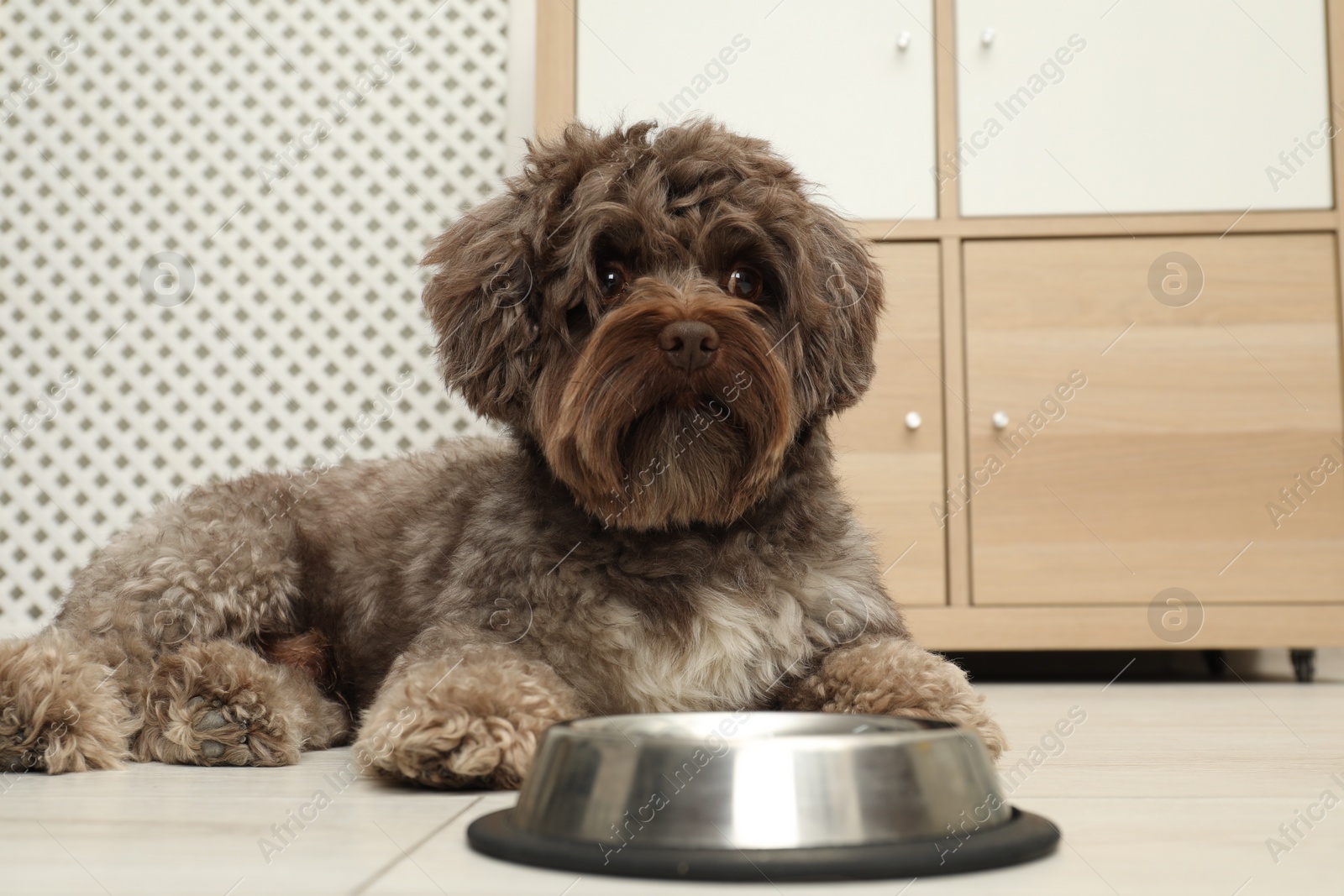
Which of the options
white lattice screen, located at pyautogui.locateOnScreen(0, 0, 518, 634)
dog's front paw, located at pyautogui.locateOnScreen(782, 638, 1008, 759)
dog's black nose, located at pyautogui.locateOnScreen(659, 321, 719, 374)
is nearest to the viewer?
dog's black nose, located at pyautogui.locateOnScreen(659, 321, 719, 374)

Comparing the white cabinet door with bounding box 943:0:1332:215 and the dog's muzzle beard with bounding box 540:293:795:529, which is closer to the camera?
the dog's muzzle beard with bounding box 540:293:795:529

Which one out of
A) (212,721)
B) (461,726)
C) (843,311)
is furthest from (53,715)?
(843,311)

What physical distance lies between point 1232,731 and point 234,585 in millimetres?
1995

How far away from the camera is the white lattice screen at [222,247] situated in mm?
4773

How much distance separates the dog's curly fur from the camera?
1.88 m

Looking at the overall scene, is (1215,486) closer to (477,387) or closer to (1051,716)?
(1051,716)

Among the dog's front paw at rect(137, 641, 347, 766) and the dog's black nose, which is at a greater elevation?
the dog's black nose

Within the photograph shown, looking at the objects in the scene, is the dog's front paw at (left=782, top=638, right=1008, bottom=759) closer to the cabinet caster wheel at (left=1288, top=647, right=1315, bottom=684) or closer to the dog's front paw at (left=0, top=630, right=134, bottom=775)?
the dog's front paw at (left=0, top=630, right=134, bottom=775)

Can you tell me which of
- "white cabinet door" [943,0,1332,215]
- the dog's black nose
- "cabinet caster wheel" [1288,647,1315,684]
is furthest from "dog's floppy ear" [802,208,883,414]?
"cabinet caster wheel" [1288,647,1315,684]

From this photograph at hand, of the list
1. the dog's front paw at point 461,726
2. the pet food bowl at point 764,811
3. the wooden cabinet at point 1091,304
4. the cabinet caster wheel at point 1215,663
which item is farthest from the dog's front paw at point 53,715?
the cabinet caster wheel at point 1215,663

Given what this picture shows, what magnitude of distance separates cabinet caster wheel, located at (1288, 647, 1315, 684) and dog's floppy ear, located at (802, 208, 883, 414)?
90.6 inches

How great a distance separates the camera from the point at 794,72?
3.72 meters

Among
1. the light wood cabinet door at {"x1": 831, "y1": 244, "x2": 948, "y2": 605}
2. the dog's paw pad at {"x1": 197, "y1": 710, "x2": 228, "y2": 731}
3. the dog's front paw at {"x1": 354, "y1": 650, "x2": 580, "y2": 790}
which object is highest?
the light wood cabinet door at {"x1": 831, "y1": 244, "x2": 948, "y2": 605}

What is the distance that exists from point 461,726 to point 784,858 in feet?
2.30
